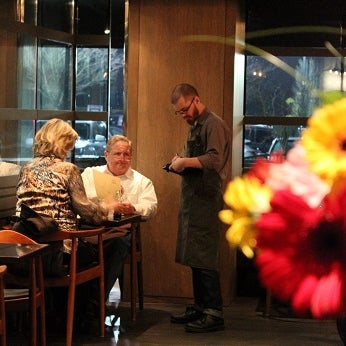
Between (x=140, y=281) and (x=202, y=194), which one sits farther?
(x=140, y=281)

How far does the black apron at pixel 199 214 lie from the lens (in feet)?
19.3

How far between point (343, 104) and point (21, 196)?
464 centimetres

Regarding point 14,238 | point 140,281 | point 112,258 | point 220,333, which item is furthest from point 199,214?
point 14,238

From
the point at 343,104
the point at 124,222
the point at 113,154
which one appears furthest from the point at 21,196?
the point at 343,104

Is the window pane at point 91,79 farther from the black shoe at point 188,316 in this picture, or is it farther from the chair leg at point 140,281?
the black shoe at point 188,316

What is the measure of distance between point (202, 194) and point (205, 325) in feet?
3.01

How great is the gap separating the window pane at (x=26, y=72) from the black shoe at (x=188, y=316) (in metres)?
2.10

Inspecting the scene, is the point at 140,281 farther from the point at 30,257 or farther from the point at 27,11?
the point at 30,257

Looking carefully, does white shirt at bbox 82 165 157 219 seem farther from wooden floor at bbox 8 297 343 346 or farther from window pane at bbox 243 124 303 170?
window pane at bbox 243 124 303 170

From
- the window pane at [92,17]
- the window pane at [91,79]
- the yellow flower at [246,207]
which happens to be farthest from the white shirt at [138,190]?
the yellow flower at [246,207]

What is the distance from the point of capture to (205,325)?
6.03 metres

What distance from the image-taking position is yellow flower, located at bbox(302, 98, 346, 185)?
2.80 feet

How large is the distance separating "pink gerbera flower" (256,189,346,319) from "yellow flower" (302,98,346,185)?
0.12 feet

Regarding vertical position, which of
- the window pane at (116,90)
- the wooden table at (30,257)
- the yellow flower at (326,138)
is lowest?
the wooden table at (30,257)
